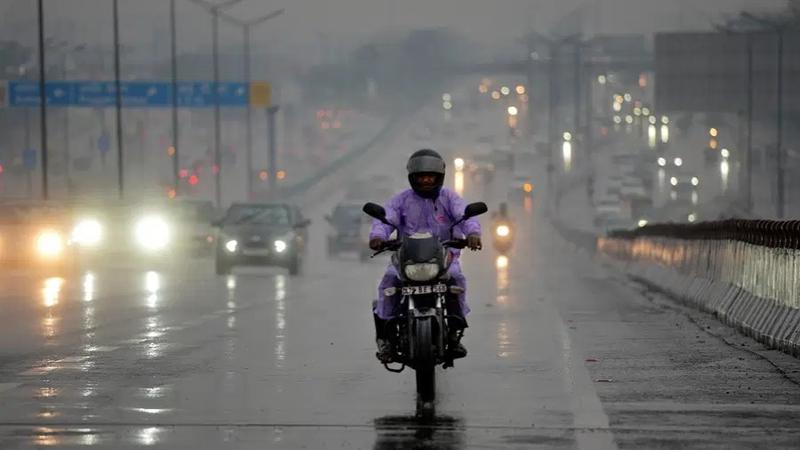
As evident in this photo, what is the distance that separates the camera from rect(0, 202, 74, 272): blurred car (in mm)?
47438

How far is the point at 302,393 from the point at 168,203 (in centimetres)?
4506

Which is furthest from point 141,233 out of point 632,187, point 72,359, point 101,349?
point 632,187

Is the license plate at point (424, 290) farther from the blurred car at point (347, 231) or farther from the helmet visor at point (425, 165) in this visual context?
the blurred car at point (347, 231)

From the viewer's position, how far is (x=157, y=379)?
1557 centimetres

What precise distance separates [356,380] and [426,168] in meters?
1.98

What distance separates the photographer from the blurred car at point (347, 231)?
61156mm

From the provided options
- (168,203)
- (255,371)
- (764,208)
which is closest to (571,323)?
(255,371)

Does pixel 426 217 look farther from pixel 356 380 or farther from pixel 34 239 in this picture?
pixel 34 239

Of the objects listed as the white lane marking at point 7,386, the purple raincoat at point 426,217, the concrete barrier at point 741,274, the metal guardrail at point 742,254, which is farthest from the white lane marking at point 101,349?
the metal guardrail at point 742,254

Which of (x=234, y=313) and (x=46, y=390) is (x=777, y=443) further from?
(x=234, y=313)

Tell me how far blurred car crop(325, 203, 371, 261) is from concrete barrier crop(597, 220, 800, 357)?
2409 centimetres

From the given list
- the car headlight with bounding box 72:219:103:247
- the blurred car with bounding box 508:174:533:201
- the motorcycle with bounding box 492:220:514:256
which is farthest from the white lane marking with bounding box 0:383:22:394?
the blurred car with bounding box 508:174:533:201

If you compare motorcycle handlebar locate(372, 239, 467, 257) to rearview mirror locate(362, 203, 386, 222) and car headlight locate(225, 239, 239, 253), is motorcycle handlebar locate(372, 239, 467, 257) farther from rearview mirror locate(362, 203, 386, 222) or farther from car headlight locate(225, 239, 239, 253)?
car headlight locate(225, 239, 239, 253)

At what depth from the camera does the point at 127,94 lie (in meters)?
110
